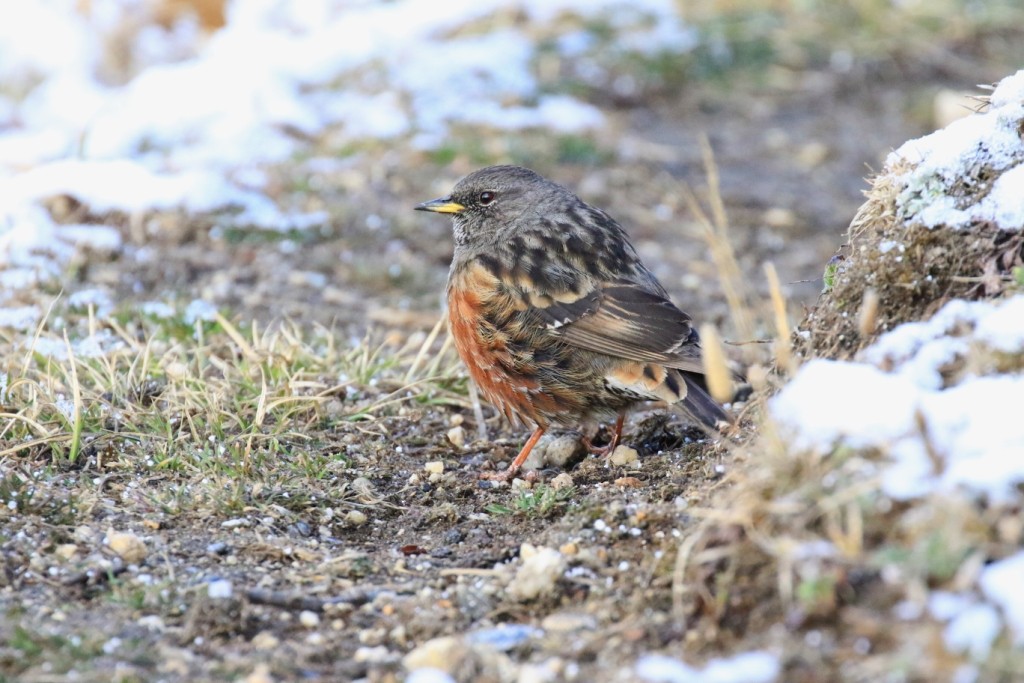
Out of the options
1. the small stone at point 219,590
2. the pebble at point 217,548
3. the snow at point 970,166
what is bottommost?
the pebble at point 217,548

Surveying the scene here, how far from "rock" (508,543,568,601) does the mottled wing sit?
1.53 meters

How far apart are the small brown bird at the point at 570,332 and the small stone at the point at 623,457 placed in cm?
23

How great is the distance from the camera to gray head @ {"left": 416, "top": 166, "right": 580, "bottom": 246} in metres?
6.67

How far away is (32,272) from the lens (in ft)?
23.7

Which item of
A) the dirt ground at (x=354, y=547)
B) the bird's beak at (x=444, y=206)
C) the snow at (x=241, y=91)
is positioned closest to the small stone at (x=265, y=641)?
the dirt ground at (x=354, y=547)

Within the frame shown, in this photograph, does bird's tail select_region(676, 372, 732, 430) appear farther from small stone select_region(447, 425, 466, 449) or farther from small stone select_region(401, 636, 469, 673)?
small stone select_region(401, 636, 469, 673)

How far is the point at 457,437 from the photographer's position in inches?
228

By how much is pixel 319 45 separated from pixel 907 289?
8.87 meters

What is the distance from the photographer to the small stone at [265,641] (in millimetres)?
3779

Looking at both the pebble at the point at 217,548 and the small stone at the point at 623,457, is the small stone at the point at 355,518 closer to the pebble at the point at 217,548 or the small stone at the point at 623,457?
the pebble at the point at 217,548

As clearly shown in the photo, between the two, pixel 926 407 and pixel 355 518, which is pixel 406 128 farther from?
pixel 926 407

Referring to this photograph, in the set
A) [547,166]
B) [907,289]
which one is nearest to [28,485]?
[907,289]

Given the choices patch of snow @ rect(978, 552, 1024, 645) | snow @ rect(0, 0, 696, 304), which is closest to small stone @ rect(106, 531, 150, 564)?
patch of snow @ rect(978, 552, 1024, 645)

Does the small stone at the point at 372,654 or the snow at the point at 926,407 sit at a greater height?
the snow at the point at 926,407
